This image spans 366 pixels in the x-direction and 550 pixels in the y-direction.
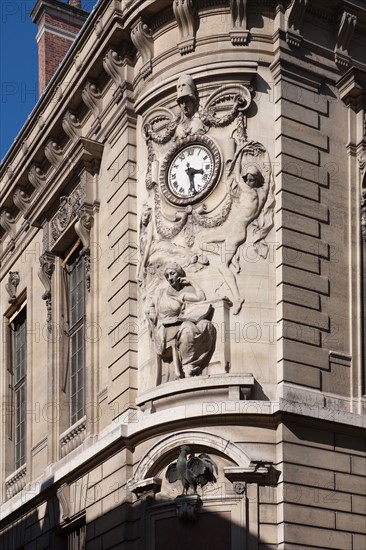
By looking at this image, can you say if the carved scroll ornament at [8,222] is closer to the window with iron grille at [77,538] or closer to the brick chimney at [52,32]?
the brick chimney at [52,32]

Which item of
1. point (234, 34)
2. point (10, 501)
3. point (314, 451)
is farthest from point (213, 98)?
point (10, 501)

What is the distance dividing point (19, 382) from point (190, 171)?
441 inches

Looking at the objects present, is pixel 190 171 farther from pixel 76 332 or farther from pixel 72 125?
pixel 76 332

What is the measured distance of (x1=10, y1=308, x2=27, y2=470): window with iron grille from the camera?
122ft

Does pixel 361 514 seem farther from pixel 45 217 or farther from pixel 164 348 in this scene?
pixel 45 217

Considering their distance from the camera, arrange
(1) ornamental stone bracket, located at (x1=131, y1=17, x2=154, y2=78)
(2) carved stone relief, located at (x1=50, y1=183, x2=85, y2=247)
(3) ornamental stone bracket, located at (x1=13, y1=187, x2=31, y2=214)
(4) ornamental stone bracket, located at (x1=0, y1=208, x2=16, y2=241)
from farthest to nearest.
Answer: (4) ornamental stone bracket, located at (x1=0, y1=208, x2=16, y2=241) < (3) ornamental stone bracket, located at (x1=13, y1=187, x2=31, y2=214) < (2) carved stone relief, located at (x1=50, y1=183, x2=85, y2=247) < (1) ornamental stone bracket, located at (x1=131, y1=17, x2=154, y2=78)

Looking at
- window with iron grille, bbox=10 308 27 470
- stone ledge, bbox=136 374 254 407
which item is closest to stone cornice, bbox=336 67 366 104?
stone ledge, bbox=136 374 254 407

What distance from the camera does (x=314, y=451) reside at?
26672mm

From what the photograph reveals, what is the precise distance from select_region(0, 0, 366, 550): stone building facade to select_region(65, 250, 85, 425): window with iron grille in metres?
0.13

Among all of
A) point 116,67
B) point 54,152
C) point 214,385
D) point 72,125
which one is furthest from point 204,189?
point 54,152

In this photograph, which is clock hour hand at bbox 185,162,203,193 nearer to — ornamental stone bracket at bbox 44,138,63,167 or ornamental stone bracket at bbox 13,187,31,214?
ornamental stone bracket at bbox 44,138,63,167

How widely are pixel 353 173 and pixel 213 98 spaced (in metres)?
3.31

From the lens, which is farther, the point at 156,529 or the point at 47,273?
the point at 47,273

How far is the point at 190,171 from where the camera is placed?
2897 cm
